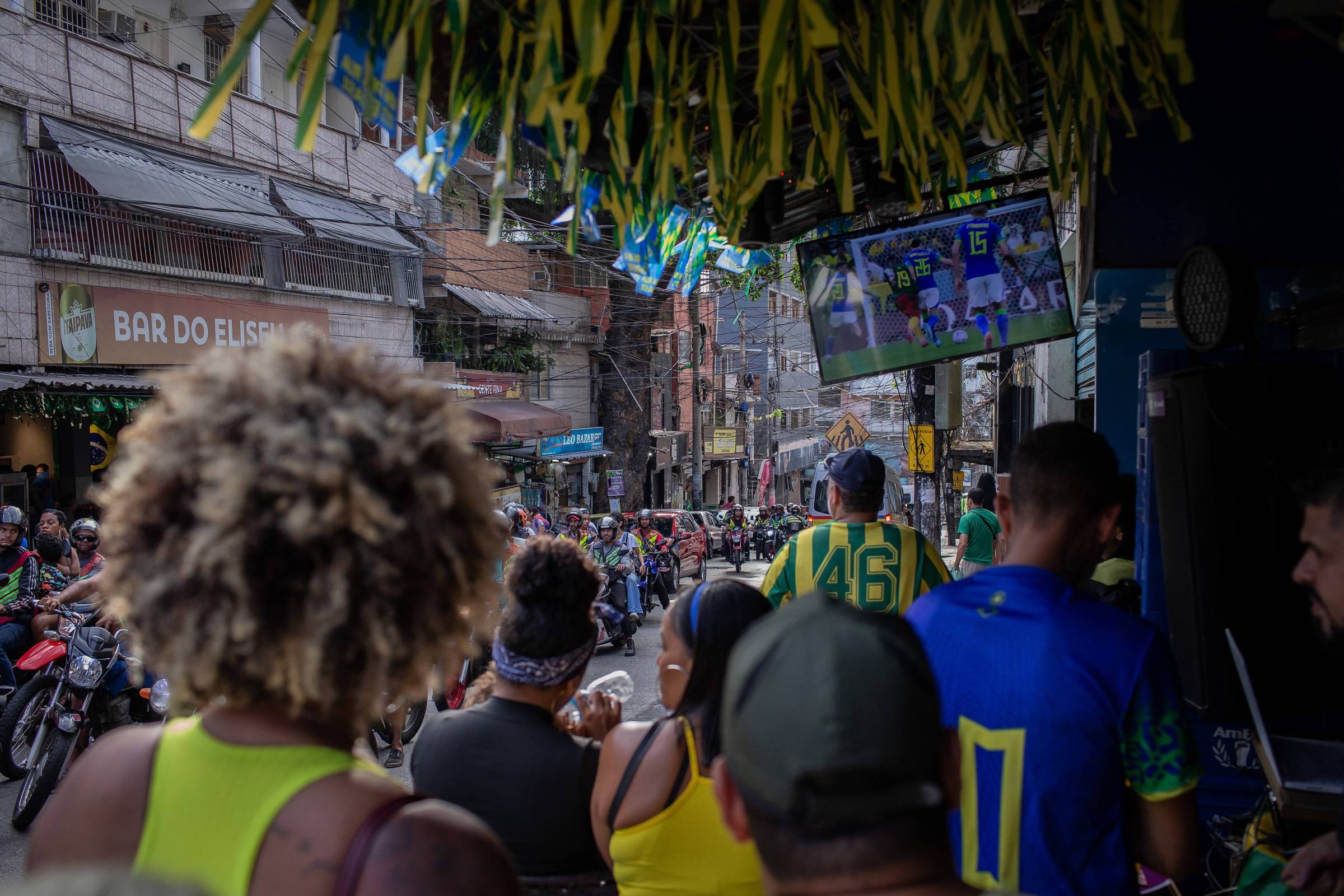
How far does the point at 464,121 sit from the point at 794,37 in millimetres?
952

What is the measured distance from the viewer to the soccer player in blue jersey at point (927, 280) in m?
4.61

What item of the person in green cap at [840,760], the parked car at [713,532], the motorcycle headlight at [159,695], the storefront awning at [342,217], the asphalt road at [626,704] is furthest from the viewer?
the parked car at [713,532]

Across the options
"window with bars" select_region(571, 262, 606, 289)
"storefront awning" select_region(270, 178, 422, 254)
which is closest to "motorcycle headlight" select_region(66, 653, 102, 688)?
"storefront awning" select_region(270, 178, 422, 254)

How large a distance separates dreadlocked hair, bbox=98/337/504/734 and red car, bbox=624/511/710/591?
20.1 m

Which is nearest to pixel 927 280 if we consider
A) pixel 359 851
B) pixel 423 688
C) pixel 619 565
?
pixel 423 688

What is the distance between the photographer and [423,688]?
1.73 meters

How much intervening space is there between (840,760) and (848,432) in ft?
65.5

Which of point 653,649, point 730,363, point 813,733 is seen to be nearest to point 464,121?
point 813,733

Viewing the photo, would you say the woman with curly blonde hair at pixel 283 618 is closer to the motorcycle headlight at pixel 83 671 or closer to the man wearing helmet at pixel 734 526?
the motorcycle headlight at pixel 83 671

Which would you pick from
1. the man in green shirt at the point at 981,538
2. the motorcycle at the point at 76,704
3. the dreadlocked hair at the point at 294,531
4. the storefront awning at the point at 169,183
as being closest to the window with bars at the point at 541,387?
the storefront awning at the point at 169,183

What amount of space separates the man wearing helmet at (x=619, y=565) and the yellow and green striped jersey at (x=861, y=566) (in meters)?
9.98

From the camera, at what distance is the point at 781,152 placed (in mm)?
2750

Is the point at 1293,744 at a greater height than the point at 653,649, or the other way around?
the point at 1293,744

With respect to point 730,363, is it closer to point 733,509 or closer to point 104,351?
point 733,509
